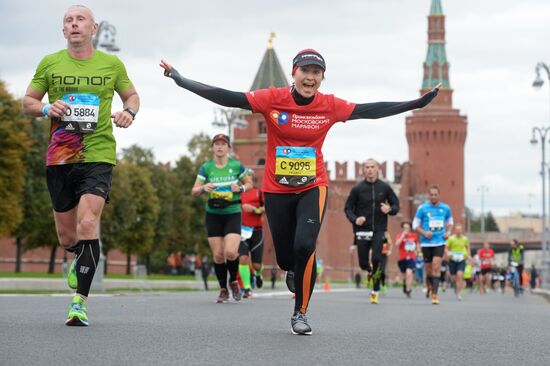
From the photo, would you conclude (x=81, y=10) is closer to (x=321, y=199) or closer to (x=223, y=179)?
(x=321, y=199)

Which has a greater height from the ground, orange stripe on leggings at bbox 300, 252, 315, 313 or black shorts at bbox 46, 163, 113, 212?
black shorts at bbox 46, 163, 113, 212

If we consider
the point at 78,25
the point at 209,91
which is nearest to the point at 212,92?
the point at 209,91

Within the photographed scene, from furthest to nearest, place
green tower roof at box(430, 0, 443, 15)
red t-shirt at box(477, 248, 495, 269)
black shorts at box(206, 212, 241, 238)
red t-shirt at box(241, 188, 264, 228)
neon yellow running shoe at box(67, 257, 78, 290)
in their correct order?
green tower roof at box(430, 0, 443, 15) → red t-shirt at box(477, 248, 495, 269) → red t-shirt at box(241, 188, 264, 228) → black shorts at box(206, 212, 241, 238) → neon yellow running shoe at box(67, 257, 78, 290)

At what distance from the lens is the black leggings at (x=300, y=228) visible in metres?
9.23

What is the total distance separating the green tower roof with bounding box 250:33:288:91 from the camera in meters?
131

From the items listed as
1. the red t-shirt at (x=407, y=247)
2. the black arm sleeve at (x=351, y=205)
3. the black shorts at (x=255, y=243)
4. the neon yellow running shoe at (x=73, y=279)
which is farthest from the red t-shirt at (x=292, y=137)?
the red t-shirt at (x=407, y=247)

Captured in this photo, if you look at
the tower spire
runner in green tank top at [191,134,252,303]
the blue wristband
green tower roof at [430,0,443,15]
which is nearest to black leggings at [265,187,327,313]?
the blue wristband

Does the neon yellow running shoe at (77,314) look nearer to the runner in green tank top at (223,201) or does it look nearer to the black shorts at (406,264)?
the runner in green tank top at (223,201)

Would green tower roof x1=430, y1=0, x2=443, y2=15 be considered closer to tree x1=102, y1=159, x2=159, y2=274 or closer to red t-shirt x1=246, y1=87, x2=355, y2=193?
tree x1=102, y1=159, x2=159, y2=274

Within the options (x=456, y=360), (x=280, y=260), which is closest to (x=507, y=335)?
(x=280, y=260)

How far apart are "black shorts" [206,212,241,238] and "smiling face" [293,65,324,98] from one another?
20.1ft

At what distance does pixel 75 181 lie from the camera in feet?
29.7

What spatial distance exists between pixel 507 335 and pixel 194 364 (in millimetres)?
4272

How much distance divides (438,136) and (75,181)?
150531 millimetres
